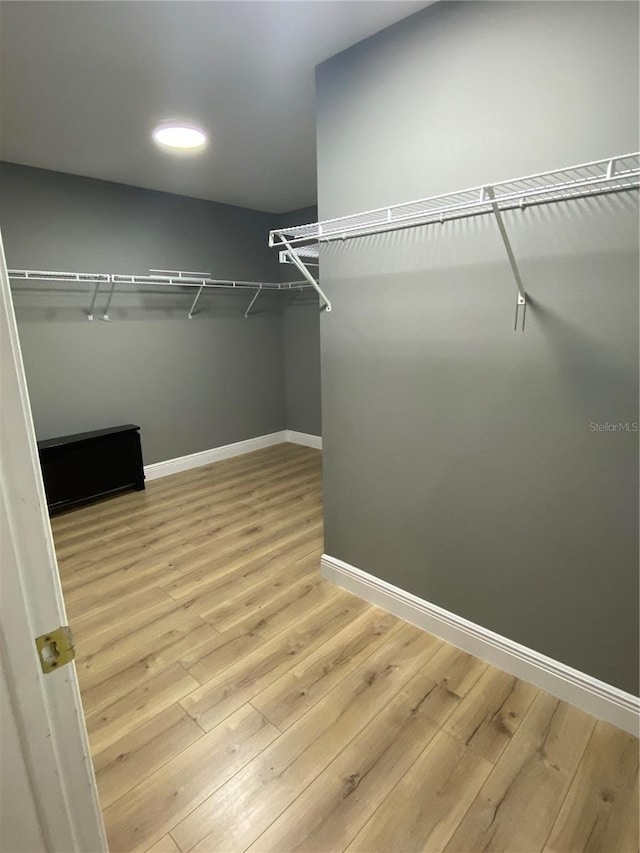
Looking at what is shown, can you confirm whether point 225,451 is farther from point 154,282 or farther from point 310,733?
point 310,733

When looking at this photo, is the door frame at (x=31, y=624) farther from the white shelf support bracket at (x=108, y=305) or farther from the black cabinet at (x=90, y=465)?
the white shelf support bracket at (x=108, y=305)

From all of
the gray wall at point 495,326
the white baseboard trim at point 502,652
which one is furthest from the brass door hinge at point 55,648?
the white baseboard trim at point 502,652

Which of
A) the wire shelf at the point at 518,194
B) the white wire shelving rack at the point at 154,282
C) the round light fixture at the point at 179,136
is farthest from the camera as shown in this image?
the white wire shelving rack at the point at 154,282

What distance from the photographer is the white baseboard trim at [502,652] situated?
5.02 feet

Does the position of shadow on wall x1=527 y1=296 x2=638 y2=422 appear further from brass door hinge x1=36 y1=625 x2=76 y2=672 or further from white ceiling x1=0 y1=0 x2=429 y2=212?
brass door hinge x1=36 y1=625 x2=76 y2=672

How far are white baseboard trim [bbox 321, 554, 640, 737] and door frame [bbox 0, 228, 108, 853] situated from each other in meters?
1.55

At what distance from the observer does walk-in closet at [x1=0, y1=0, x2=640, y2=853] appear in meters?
1.24

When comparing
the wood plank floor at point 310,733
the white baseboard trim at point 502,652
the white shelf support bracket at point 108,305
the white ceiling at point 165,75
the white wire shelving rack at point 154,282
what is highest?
the white ceiling at point 165,75

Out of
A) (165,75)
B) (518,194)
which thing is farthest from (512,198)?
(165,75)

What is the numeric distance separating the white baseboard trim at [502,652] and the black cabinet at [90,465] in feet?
6.95

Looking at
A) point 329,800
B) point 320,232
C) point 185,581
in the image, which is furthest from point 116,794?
point 320,232

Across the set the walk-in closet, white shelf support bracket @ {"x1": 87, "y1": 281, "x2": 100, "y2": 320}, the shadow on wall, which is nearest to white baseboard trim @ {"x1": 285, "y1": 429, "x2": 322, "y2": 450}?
the walk-in closet

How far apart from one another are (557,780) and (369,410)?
1.43 metres

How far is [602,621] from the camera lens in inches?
60.1
